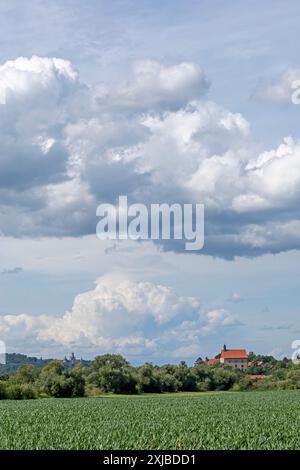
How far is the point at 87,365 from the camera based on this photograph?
5192 inches

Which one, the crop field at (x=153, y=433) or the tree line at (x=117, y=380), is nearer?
the crop field at (x=153, y=433)

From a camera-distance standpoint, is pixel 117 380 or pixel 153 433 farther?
pixel 117 380

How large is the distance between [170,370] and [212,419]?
9490 cm

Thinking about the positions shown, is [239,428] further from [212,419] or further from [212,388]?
[212,388]

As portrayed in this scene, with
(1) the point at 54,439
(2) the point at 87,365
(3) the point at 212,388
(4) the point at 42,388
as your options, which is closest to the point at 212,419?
(1) the point at 54,439

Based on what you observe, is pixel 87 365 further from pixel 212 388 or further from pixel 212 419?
pixel 212 419

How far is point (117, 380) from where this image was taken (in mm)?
122562

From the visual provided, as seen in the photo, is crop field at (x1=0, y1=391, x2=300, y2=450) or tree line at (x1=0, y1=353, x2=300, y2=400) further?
tree line at (x1=0, y1=353, x2=300, y2=400)

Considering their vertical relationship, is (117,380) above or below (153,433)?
above

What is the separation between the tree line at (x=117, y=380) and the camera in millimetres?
110875

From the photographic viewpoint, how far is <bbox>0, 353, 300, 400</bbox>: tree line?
11088 centimetres
